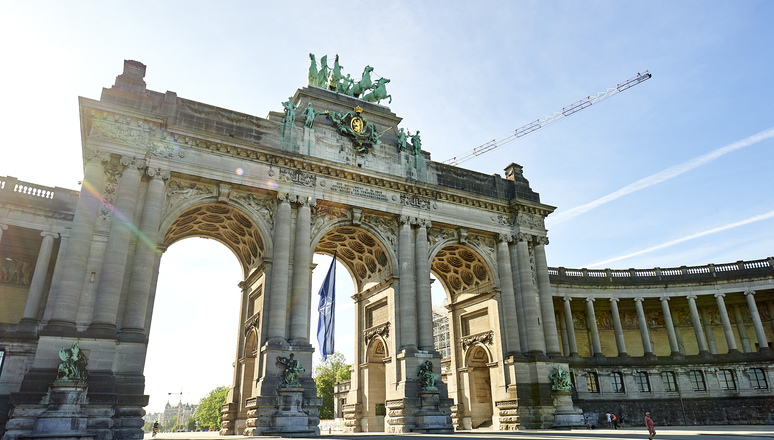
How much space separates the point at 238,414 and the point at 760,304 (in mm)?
52776

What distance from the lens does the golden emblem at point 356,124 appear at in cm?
3694

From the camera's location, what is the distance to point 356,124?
37.1 meters

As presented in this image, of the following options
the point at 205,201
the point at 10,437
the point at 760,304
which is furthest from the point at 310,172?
the point at 760,304

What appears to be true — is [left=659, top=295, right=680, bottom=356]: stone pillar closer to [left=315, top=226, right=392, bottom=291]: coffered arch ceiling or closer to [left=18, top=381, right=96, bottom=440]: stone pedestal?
[left=315, top=226, right=392, bottom=291]: coffered arch ceiling

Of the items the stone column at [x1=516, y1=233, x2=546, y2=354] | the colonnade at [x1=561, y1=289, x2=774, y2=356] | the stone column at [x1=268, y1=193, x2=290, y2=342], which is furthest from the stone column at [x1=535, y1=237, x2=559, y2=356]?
the stone column at [x1=268, y1=193, x2=290, y2=342]

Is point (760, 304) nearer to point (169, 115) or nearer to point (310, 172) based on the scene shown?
point (310, 172)

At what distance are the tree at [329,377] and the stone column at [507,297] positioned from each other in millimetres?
54353

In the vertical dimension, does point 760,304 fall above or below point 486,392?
above

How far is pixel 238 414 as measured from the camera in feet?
108

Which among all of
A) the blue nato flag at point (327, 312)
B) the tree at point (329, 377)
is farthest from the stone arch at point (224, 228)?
the tree at point (329, 377)

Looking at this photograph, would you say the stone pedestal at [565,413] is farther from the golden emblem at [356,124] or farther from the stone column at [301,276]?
the golden emblem at [356,124]

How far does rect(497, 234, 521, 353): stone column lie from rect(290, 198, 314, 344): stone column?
1525cm

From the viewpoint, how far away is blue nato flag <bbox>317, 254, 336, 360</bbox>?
107 ft

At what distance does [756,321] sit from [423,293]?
3571cm
